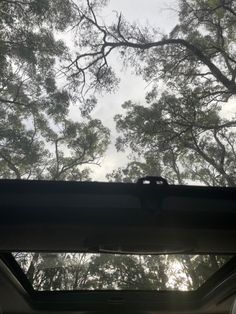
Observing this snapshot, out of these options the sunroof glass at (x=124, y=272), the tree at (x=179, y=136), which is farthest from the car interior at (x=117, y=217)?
the tree at (x=179, y=136)

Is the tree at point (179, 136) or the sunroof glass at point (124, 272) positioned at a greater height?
the tree at point (179, 136)

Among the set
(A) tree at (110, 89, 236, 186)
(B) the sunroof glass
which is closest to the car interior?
(B) the sunroof glass

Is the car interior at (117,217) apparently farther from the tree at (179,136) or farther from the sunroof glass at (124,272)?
the tree at (179,136)

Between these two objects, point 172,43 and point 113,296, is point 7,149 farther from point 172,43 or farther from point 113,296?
point 113,296

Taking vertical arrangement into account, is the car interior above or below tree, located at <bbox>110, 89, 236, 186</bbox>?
below

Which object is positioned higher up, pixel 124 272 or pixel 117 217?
pixel 124 272

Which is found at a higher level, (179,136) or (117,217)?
(179,136)

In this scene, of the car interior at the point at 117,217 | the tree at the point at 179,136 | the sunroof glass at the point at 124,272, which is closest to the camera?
the car interior at the point at 117,217

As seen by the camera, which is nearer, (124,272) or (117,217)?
(117,217)

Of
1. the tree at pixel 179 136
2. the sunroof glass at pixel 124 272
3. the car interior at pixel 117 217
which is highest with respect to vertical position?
the tree at pixel 179 136

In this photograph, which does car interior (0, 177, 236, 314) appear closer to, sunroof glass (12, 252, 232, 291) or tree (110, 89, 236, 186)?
sunroof glass (12, 252, 232, 291)

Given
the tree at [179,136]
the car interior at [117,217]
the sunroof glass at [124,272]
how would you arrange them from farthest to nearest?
the tree at [179,136] → the sunroof glass at [124,272] → the car interior at [117,217]

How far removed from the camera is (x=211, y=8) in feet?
32.7

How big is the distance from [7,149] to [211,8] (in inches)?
286
